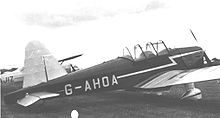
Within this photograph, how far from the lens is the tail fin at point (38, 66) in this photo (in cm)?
817

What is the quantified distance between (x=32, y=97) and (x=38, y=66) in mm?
1149

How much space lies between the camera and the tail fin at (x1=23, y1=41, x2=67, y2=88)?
26.8ft

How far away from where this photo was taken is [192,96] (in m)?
8.12

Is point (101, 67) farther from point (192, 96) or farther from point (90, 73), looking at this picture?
point (192, 96)

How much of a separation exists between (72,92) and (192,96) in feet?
11.1

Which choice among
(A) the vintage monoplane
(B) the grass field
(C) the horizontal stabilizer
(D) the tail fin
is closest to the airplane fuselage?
(A) the vintage monoplane

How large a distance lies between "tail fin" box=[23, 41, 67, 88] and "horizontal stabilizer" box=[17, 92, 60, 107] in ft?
1.68

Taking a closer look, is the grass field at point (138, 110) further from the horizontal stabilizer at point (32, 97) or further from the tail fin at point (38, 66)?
the tail fin at point (38, 66)

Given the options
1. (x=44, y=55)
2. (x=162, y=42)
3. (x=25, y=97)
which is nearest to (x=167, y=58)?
(x=162, y=42)

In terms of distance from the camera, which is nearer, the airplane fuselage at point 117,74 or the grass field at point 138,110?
the grass field at point 138,110

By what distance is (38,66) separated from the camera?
8.37 m

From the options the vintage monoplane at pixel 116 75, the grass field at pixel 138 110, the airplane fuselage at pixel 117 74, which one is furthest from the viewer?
the airplane fuselage at pixel 117 74

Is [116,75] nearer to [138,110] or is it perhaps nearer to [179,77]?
[138,110]

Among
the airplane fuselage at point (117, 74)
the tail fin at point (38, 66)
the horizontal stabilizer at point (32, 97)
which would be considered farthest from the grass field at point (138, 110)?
the tail fin at point (38, 66)
